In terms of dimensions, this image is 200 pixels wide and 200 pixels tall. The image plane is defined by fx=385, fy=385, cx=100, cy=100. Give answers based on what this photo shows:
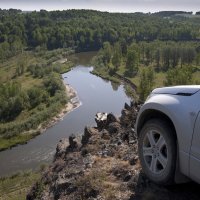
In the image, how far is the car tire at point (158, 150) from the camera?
768 centimetres

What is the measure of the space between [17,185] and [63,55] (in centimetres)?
9466

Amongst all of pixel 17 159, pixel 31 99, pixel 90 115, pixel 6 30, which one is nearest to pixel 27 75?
pixel 31 99

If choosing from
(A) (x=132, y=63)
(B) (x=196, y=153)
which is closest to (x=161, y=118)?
(B) (x=196, y=153)

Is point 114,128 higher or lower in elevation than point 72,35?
higher

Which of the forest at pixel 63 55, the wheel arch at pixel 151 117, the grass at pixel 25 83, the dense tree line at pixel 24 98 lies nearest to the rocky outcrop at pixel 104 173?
the wheel arch at pixel 151 117

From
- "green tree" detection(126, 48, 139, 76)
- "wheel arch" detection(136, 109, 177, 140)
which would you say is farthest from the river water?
"wheel arch" detection(136, 109, 177, 140)

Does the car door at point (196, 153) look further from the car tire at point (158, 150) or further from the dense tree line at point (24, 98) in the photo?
the dense tree line at point (24, 98)

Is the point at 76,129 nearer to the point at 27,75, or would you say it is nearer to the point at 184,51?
the point at 27,75

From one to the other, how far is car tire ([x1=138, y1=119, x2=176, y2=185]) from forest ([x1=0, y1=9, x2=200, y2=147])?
153ft

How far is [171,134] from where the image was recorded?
7.68m

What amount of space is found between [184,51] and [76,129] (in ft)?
187

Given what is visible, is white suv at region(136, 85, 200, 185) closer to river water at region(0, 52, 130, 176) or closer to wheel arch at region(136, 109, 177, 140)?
wheel arch at region(136, 109, 177, 140)

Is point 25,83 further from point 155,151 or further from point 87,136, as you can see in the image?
point 155,151

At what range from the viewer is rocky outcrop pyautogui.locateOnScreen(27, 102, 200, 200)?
10.1m
